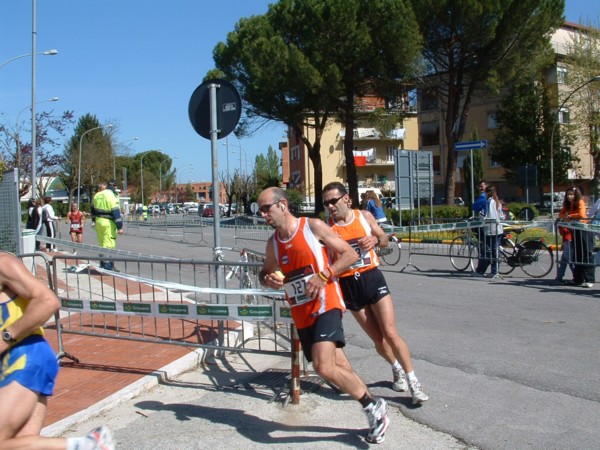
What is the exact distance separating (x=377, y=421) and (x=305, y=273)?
110 centimetres

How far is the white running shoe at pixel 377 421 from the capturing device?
4.38 metres

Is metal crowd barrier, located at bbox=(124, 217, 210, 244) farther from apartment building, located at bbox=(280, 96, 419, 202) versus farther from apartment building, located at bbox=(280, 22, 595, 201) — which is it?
apartment building, located at bbox=(280, 96, 419, 202)

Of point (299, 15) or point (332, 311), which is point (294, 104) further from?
point (332, 311)

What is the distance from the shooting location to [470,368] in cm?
622

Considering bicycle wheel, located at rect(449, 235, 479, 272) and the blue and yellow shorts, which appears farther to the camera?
bicycle wheel, located at rect(449, 235, 479, 272)

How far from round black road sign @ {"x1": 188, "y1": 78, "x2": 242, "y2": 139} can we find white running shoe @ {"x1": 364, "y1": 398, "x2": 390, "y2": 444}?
11.5 feet

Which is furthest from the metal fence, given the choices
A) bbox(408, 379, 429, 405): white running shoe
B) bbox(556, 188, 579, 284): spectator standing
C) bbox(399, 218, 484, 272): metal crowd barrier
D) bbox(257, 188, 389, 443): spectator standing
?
bbox(556, 188, 579, 284): spectator standing

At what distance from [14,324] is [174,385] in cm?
300

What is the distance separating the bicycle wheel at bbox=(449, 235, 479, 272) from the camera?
529 inches

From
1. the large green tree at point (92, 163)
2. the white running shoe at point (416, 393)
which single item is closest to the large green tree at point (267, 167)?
the large green tree at point (92, 163)

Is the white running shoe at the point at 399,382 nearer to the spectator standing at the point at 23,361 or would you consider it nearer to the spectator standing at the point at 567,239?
the spectator standing at the point at 23,361

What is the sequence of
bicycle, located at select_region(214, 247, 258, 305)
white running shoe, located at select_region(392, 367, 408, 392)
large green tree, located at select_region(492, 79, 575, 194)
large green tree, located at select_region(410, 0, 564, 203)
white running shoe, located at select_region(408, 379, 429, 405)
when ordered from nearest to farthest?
white running shoe, located at select_region(408, 379, 429, 405), white running shoe, located at select_region(392, 367, 408, 392), bicycle, located at select_region(214, 247, 258, 305), large green tree, located at select_region(410, 0, 564, 203), large green tree, located at select_region(492, 79, 575, 194)

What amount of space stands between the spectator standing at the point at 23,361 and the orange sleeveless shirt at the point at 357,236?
259cm

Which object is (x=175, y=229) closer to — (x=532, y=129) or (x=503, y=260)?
(x=503, y=260)
